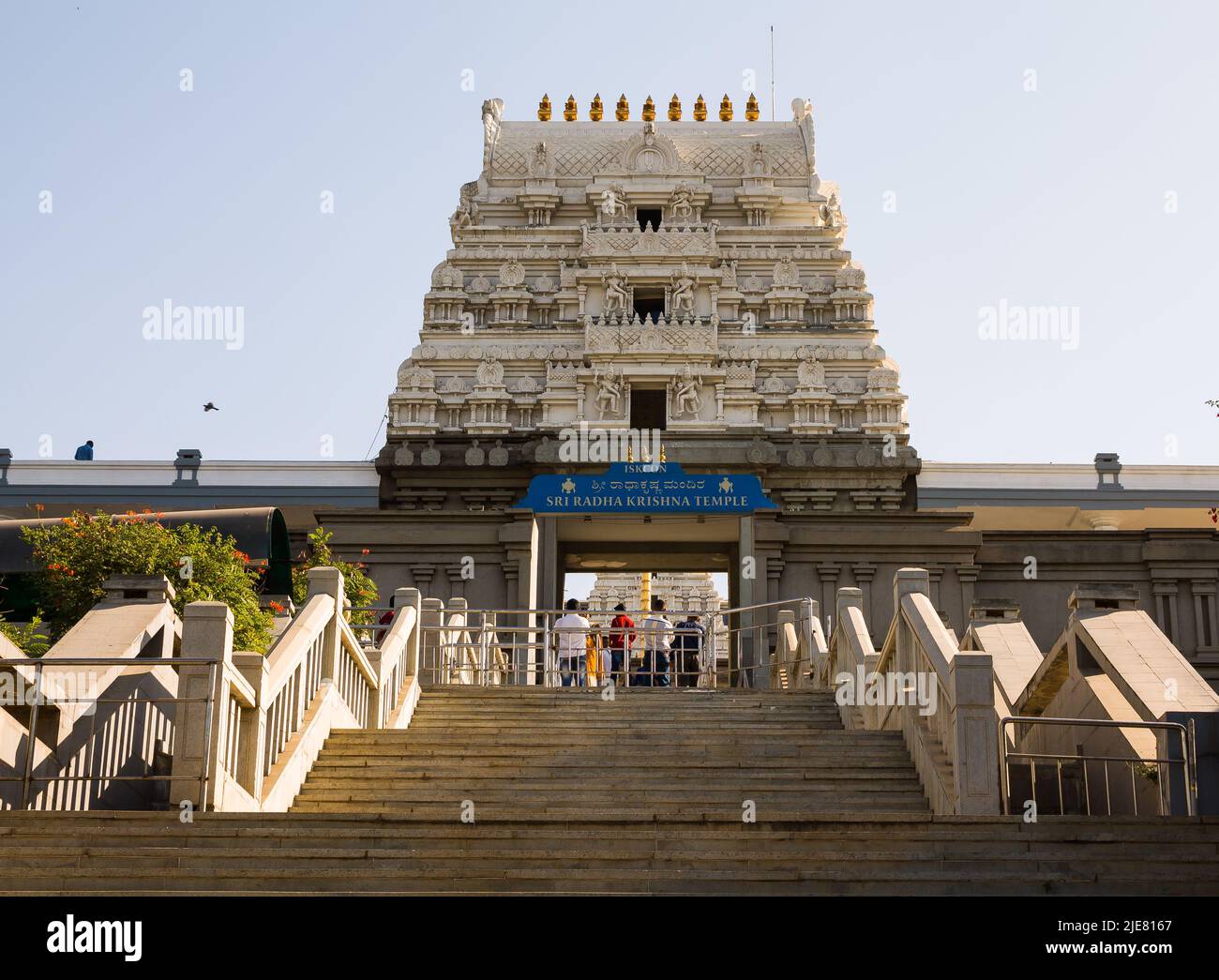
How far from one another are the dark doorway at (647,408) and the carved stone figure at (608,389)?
76 centimetres

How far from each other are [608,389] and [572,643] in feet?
53.1

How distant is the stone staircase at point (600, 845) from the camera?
8.75 meters

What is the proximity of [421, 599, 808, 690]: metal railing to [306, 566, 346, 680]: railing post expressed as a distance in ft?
14.7

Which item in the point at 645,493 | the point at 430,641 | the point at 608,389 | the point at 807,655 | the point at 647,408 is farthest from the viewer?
the point at 647,408

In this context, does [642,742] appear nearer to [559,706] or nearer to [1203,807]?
[559,706]

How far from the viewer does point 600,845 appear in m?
9.55

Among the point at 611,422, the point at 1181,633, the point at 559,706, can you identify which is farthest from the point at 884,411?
the point at 559,706

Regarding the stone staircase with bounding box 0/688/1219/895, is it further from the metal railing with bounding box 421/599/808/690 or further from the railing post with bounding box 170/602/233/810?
the metal railing with bounding box 421/599/808/690

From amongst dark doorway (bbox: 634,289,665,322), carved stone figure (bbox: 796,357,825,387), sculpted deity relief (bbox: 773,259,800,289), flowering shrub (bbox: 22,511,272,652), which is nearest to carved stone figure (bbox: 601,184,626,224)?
dark doorway (bbox: 634,289,665,322)

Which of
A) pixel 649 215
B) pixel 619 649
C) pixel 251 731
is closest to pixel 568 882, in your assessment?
pixel 251 731

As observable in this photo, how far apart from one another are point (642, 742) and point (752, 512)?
1323 cm

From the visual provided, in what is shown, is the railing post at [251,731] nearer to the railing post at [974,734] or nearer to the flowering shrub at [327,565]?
the railing post at [974,734]

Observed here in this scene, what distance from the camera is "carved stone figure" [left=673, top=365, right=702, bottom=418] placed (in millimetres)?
37625

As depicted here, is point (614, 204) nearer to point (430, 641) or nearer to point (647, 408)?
point (647, 408)
